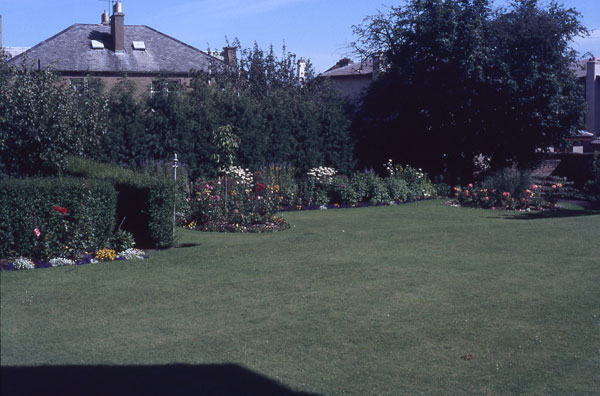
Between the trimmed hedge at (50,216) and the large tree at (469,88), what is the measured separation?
16.8m

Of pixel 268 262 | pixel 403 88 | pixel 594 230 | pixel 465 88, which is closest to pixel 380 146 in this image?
pixel 403 88

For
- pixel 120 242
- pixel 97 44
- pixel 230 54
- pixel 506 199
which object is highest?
pixel 97 44

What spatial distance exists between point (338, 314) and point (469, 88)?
19.4m

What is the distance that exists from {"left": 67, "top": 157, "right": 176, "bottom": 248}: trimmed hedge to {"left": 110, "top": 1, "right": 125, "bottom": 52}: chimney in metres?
30.0

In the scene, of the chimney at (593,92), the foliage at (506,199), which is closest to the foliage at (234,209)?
the foliage at (506,199)

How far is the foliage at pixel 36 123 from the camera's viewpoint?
14586 millimetres

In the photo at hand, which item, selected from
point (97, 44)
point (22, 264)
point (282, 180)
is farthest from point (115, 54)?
point (22, 264)

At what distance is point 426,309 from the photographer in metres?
7.84

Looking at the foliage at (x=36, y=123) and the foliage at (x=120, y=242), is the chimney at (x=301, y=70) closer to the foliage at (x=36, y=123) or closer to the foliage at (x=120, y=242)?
the foliage at (x=36, y=123)

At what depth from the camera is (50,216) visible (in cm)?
1054

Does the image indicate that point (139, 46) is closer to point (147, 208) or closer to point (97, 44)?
point (97, 44)

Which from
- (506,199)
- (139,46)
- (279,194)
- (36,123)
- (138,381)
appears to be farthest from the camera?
(139,46)

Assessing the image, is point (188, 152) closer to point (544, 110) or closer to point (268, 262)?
point (268, 262)

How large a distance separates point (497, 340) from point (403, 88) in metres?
21.5
